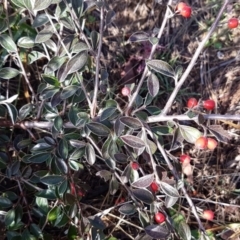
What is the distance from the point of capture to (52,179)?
158 centimetres

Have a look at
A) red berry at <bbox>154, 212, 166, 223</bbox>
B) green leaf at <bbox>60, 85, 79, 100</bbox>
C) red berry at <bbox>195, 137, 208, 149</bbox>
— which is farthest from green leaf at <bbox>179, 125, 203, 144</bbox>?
green leaf at <bbox>60, 85, 79, 100</bbox>

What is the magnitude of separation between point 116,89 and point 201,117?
873mm

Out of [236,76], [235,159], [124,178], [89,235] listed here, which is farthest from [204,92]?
[89,235]

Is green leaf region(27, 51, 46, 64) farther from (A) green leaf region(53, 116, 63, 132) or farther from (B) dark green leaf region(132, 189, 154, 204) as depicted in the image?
(B) dark green leaf region(132, 189, 154, 204)

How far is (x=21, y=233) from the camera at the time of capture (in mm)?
1650

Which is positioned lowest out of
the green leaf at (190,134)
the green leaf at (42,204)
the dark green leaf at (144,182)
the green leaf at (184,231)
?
the green leaf at (42,204)

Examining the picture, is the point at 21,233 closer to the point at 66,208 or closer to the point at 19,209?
the point at 19,209

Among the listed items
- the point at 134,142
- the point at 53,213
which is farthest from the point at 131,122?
the point at 53,213

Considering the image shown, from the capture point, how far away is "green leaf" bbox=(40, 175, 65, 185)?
156 cm

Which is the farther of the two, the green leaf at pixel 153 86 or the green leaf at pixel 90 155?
the green leaf at pixel 90 155

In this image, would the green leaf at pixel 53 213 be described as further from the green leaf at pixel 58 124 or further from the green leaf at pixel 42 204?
the green leaf at pixel 58 124

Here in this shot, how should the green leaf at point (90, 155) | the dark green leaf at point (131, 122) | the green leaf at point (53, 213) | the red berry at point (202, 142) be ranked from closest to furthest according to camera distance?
the red berry at point (202, 142) < the dark green leaf at point (131, 122) < the green leaf at point (90, 155) < the green leaf at point (53, 213)

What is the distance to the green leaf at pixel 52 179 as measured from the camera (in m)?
1.56

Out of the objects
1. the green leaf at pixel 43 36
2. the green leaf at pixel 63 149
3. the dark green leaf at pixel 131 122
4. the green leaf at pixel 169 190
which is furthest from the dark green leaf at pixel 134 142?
the green leaf at pixel 43 36
